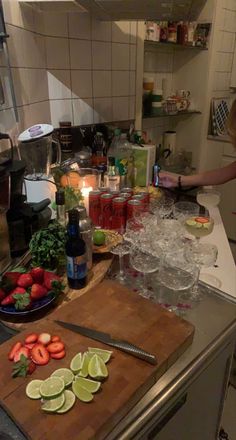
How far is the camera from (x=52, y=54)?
1.43 meters

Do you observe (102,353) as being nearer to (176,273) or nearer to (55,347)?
(55,347)

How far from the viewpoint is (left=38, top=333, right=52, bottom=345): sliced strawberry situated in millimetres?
630

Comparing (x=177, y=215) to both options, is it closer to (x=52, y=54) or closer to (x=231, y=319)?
(x=231, y=319)

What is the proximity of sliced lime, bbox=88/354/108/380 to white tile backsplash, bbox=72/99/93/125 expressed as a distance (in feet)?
4.26

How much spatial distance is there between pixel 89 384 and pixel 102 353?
66 millimetres

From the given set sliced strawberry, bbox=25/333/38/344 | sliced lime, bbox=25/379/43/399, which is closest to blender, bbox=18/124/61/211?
sliced strawberry, bbox=25/333/38/344

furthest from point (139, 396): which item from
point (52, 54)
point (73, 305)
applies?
point (52, 54)

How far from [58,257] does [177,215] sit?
55cm

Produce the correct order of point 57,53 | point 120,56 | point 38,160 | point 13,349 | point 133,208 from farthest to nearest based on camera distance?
point 120,56
point 57,53
point 38,160
point 133,208
point 13,349

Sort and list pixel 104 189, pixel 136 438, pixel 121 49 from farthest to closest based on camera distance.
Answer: pixel 121 49
pixel 104 189
pixel 136 438

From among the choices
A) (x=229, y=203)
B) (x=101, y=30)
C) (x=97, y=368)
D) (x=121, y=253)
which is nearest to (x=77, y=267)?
(x=121, y=253)

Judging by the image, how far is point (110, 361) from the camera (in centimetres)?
60

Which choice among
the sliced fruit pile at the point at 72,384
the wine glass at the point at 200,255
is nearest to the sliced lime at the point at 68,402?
the sliced fruit pile at the point at 72,384

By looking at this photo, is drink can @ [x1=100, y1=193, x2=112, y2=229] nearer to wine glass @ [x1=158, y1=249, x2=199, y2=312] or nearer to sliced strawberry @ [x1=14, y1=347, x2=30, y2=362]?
wine glass @ [x1=158, y1=249, x2=199, y2=312]
